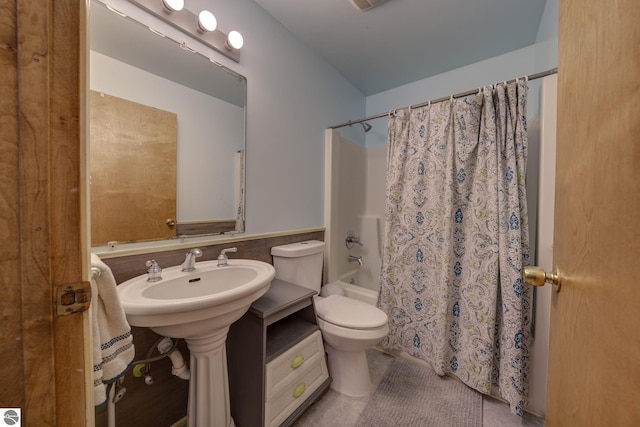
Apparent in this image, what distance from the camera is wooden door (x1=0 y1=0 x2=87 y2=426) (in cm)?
31

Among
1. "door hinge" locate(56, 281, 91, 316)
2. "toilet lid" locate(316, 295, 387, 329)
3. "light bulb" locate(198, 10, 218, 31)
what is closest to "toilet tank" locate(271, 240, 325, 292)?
"toilet lid" locate(316, 295, 387, 329)

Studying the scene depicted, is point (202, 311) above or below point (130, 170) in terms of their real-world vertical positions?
below

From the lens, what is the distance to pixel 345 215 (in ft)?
7.22

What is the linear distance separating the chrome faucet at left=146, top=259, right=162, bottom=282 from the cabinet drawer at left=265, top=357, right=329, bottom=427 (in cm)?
73

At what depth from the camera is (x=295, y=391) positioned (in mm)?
1164

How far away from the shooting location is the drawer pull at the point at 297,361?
115cm

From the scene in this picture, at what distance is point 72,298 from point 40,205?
146mm

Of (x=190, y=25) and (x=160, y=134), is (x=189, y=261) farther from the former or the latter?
(x=190, y=25)

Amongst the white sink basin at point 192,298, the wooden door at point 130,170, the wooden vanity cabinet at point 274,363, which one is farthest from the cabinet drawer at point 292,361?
the wooden door at point 130,170

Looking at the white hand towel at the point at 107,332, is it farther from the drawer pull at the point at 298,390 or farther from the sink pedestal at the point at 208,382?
the drawer pull at the point at 298,390

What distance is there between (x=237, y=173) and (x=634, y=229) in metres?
1.38

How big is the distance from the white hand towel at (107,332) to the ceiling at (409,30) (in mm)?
1676

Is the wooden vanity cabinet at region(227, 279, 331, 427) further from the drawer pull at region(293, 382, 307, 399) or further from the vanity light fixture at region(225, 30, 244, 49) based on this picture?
the vanity light fixture at region(225, 30, 244, 49)

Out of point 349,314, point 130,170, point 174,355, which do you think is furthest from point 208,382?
point 130,170
